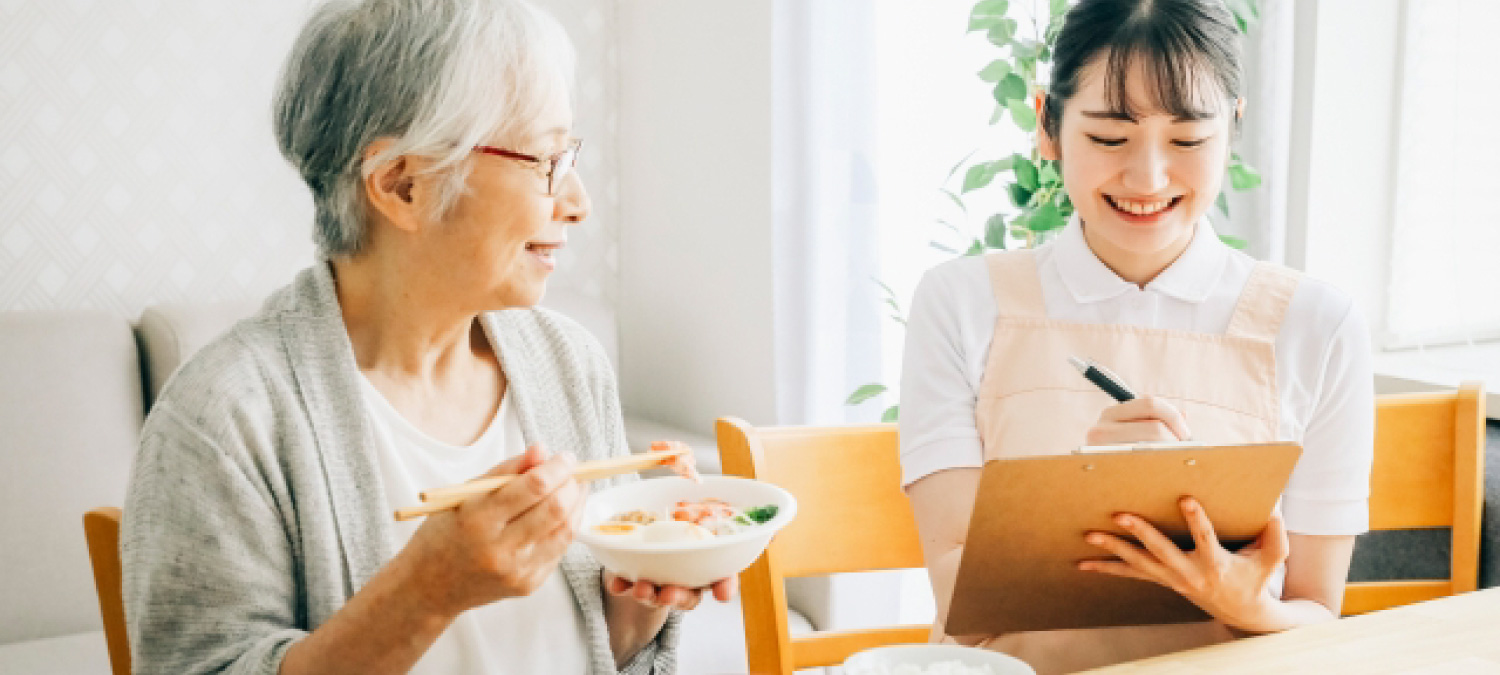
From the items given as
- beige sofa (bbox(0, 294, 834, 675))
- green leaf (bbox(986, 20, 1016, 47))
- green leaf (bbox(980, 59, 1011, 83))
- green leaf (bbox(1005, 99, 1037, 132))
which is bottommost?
beige sofa (bbox(0, 294, 834, 675))

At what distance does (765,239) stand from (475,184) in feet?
5.98

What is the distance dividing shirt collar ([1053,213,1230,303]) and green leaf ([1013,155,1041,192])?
0.85 m

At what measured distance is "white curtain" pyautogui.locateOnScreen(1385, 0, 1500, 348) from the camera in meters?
2.26

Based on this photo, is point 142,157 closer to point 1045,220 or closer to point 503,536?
point 1045,220

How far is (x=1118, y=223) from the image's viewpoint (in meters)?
1.38

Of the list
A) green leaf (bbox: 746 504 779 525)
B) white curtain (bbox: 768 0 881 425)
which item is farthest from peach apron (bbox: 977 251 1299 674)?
white curtain (bbox: 768 0 881 425)

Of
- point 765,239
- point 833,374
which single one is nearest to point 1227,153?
point 833,374

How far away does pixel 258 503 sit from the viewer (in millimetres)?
1154

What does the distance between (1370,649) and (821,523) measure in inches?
24.5

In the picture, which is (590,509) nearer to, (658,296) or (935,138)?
(935,138)

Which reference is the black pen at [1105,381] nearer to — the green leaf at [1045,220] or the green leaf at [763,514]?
the green leaf at [763,514]

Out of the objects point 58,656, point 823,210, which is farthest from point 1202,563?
point 58,656

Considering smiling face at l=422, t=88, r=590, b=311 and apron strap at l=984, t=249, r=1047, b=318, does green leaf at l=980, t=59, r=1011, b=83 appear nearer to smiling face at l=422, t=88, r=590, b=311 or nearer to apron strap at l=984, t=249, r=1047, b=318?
apron strap at l=984, t=249, r=1047, b=318

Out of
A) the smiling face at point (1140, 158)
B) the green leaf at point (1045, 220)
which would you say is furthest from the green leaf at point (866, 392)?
the smiling face at point (1140, 158)
